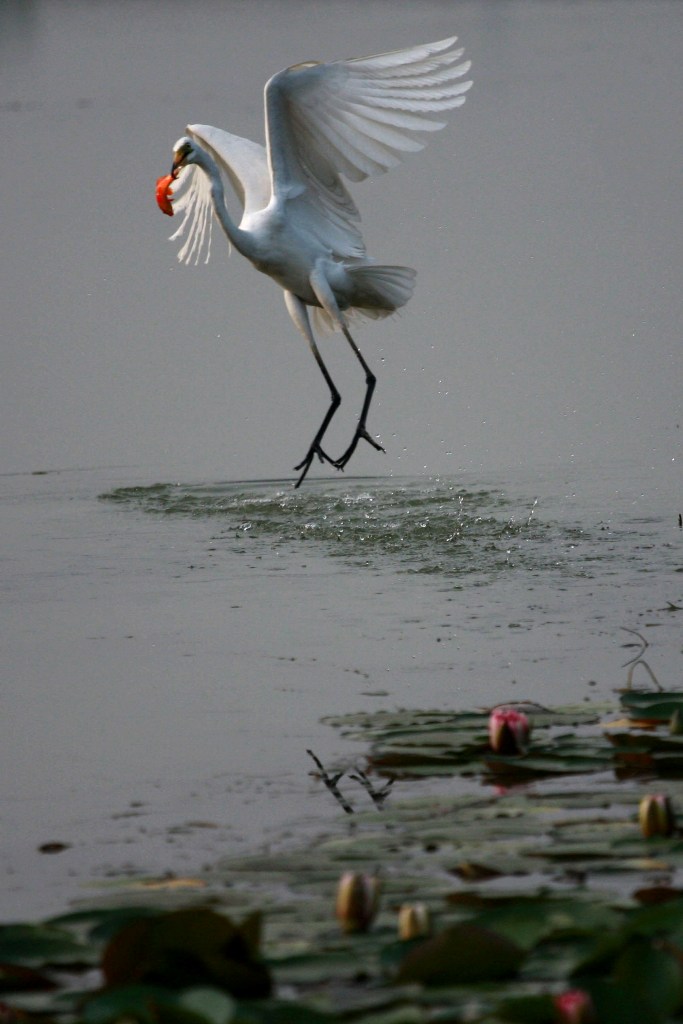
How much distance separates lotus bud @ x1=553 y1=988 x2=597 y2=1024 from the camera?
2293 mm

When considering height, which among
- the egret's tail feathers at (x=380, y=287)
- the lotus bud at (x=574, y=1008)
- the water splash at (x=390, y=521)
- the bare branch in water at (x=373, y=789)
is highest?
the egret's tail feathers at (x=380, y=287)

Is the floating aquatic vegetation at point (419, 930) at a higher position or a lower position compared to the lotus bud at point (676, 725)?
lower

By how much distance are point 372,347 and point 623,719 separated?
664 centimetres

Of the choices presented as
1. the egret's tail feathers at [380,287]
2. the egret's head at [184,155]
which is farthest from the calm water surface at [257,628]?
the egret's head at [184,155]

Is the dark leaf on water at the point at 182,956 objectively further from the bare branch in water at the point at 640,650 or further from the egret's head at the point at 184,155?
the egret's head at the point at 184,155

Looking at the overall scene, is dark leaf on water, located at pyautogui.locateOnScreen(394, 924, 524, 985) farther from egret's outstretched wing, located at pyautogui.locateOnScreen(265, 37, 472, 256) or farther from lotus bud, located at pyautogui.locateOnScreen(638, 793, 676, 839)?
egret's outstretched wing, located at pyautogui.locateOnScreen(265, 37, 472, 256)

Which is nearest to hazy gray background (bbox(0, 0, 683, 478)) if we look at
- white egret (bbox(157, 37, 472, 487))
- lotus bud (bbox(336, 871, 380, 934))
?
white egret (bbox(157, 37, 472, 487))

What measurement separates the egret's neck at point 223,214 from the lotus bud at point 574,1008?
213 inches

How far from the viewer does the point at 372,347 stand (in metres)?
10.4

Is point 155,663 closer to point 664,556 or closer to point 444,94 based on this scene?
point 664,556

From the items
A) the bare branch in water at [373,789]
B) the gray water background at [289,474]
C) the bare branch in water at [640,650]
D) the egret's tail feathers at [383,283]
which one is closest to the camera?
the bare branch in water at [373,789]

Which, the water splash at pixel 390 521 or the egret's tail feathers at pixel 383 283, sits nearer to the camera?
the water splash at pixel 390 521

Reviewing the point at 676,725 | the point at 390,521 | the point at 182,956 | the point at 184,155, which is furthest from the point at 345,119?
the point at 182,956

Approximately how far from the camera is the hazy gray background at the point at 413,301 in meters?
8.88
